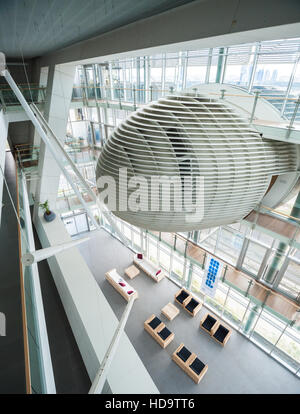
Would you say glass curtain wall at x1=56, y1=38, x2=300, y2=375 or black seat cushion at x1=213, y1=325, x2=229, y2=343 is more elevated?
glass curtain wall at x1=56, y1=38, x2=300, y2=375

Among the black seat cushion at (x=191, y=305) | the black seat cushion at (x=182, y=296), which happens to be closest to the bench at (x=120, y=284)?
the black seat cushion at (x=182, y=296)

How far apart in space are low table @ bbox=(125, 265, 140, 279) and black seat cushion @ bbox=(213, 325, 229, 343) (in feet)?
11.6

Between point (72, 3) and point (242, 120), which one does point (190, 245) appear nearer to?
point (242, 120)

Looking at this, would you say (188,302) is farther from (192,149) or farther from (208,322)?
(192,149)

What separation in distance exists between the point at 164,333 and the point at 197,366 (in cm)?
119

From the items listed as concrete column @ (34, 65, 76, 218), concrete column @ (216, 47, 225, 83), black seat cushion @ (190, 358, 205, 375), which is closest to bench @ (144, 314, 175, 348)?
black seat cushion @ (190, 358, 205, 375)

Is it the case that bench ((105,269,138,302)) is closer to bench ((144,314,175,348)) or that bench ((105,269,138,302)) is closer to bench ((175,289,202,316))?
bench ((144,314,175,348))

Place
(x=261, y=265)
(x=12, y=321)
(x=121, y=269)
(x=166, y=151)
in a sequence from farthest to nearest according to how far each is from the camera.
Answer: (x=121, y=269) → (x=261, y=265) → (x=12, y=321) → (x=166, y=151)

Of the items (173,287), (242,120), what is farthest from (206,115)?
(173,287)

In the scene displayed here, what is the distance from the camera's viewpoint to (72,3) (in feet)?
7.63

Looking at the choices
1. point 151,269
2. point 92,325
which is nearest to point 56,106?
point 92,325

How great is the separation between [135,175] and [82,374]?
16.1ft

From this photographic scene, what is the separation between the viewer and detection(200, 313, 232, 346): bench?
6.41 m

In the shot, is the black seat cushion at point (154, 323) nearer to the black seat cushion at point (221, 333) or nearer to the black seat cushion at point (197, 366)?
the black seat cushion at point (197, 366)
